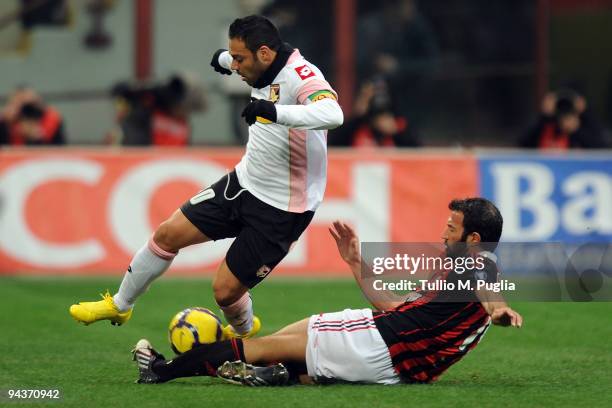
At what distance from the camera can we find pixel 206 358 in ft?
25.4

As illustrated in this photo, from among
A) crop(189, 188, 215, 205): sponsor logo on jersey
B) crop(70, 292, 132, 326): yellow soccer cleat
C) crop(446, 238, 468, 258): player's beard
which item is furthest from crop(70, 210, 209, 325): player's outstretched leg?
crop(446, 238, 468, 258): player's beard

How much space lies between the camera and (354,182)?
13984 millimetres

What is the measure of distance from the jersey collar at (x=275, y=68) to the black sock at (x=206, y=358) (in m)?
1.51

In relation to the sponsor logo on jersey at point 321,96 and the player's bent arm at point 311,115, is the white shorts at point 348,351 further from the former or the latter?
the sponsor logo on jersey at point 321,96

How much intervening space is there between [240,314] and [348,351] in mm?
1056

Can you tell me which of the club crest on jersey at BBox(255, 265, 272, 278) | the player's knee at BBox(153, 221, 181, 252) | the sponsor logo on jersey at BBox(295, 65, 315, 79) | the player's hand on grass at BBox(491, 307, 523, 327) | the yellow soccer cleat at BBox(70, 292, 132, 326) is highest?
the sponsor logo on jersey at BBox(295, 65, 315, 79)

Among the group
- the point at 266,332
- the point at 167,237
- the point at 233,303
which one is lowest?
the point at 266,332

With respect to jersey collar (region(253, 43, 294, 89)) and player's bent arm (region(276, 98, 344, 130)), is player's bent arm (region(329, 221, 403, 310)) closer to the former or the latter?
player's bent arm (region(276, 98, 344, 130))

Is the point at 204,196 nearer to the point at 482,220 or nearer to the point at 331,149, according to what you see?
the point at 482,220

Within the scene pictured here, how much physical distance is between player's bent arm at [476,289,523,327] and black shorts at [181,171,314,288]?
1.46 m

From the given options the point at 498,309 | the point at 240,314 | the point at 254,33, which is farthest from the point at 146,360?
the point at 498,309

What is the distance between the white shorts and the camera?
7676 mm

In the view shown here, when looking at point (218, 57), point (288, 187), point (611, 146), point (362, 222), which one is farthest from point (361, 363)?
point (611, 146)

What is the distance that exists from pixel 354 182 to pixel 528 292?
13.3 ft
